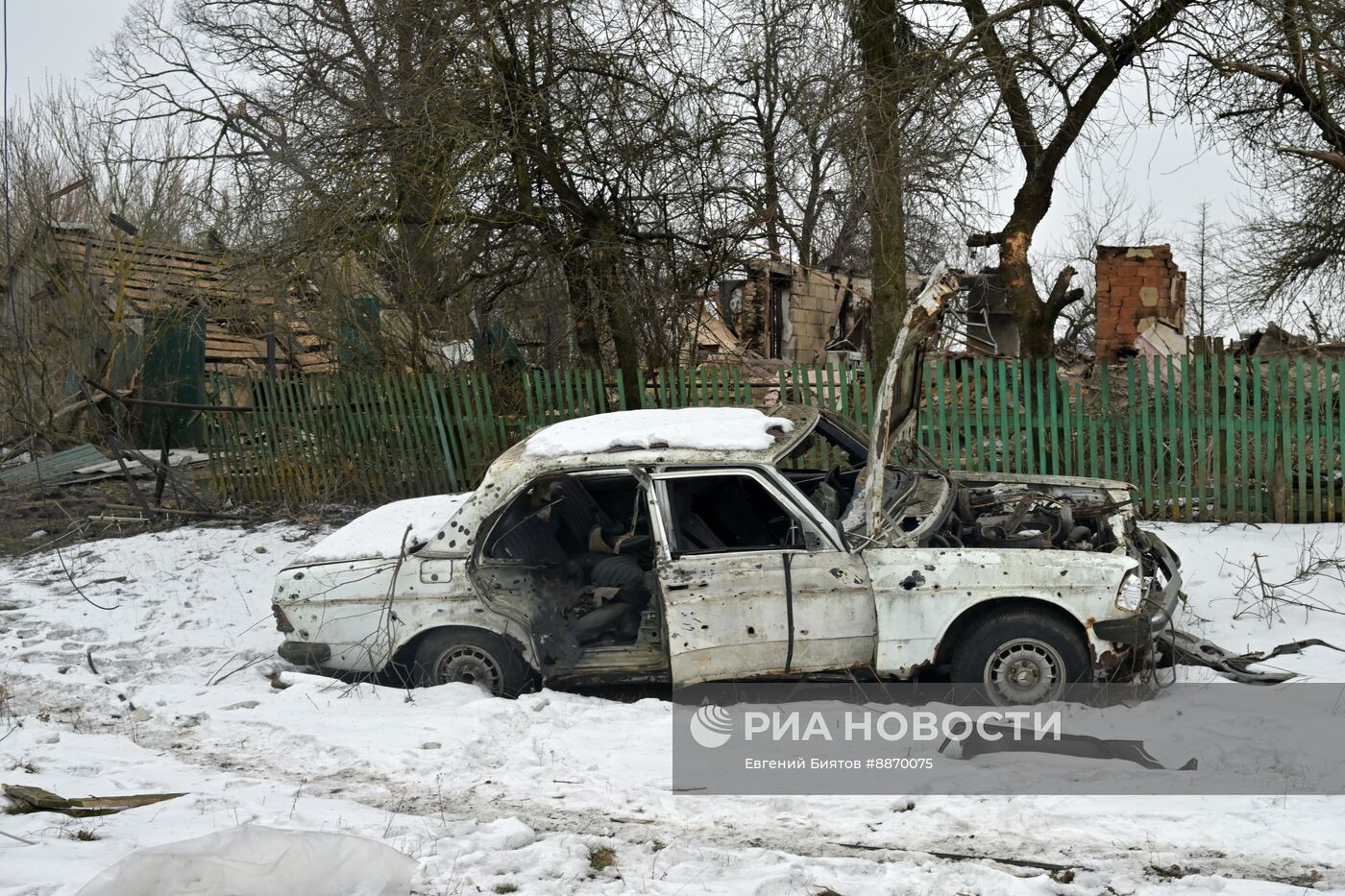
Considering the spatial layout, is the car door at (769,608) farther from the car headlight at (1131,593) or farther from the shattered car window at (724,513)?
the car headlight at (1131,593)

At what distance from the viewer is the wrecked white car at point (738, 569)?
18.0 feet

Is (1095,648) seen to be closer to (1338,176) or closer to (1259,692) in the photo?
(1259,692)

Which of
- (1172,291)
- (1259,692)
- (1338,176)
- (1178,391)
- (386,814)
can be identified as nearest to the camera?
(386,814)

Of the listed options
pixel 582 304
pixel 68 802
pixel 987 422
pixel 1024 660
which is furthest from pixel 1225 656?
pixel 582 304

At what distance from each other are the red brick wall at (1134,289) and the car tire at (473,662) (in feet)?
55.6

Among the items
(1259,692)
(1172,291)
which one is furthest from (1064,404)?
(1172,291)

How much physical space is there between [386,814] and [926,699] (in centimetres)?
275

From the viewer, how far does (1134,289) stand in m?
20.1

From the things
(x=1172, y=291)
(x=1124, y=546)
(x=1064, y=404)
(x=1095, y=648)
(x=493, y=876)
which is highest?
(x=1172, y=291)

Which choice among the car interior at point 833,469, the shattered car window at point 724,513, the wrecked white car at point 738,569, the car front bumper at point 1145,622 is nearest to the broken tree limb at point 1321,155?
the wrecked white car at point 738,569

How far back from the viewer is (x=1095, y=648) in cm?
544

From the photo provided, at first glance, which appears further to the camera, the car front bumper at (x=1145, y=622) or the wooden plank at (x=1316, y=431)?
the wooden plank at (x=1316, y=431)

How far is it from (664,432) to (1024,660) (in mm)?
2252
